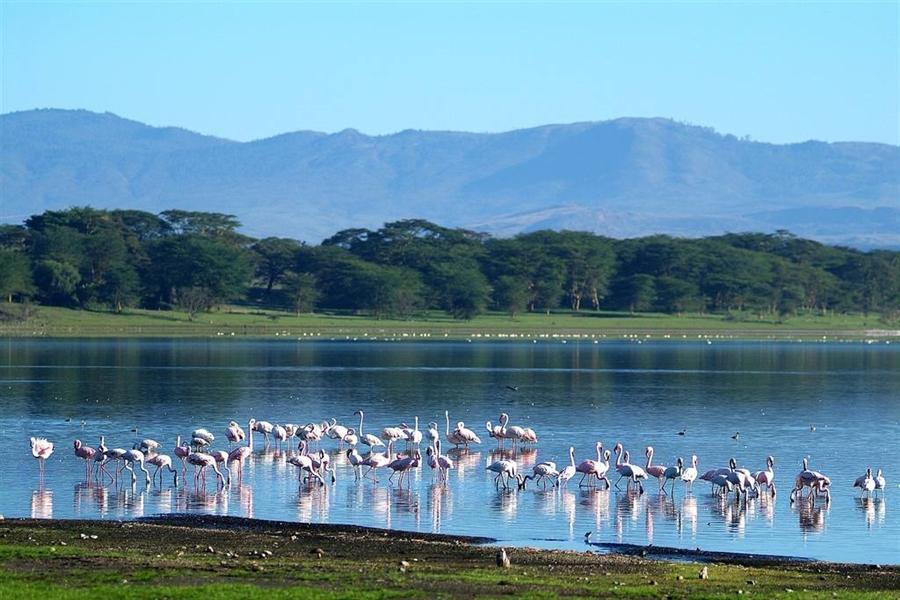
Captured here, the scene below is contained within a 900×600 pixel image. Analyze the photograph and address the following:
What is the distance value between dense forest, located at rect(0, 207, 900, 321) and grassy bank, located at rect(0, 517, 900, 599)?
90907mm

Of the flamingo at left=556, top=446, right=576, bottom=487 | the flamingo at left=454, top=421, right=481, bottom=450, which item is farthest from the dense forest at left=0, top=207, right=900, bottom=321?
the flamingo at left=556, top=446, right=576, bottom=487

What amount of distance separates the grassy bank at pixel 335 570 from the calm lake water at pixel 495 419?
8.23ft

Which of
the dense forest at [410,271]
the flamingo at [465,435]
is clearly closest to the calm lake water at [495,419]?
the flamingo at [465,435]

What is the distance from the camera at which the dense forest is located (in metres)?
117

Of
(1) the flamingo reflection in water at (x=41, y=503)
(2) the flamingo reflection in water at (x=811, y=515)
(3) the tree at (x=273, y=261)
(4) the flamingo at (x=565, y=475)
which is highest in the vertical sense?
(3) the tree at (x=273, y=261)

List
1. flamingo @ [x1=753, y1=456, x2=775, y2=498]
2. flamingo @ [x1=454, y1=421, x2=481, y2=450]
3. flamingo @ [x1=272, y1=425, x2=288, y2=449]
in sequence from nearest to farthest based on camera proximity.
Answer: flamingo @ [x1=753, y1=456, x2=775, y2=498]
flamingo @ [x1=272, y1=425, x2=288, y2=449]
flamingo @ [x1=454, y1=421, x2=481, y2=450]

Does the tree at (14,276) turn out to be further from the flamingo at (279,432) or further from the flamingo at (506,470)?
the flamingo at (506,470)

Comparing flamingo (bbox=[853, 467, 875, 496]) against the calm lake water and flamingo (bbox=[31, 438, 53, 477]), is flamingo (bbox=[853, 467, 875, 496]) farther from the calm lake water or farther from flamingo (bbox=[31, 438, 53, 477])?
flamingo (bbox=[31, 438, 53, 477])

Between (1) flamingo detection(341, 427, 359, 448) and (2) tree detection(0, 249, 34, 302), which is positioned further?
(2) tree detection(0, 249, 34, 302)

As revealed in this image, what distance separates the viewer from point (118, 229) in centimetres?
13638

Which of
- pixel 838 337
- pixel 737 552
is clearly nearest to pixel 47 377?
pixel 737 552

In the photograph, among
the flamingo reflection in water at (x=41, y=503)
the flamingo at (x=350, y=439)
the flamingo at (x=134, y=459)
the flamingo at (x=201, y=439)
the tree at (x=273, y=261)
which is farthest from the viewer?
the tree at (x=273, y=261)

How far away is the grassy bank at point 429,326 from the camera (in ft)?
351

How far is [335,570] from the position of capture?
17656 millimetres
